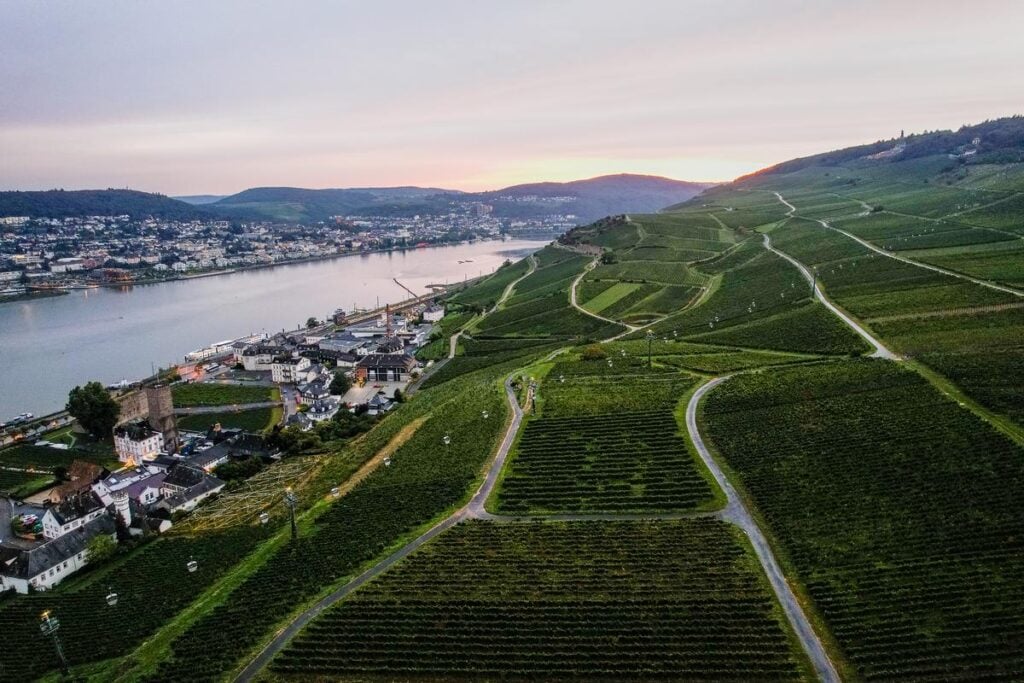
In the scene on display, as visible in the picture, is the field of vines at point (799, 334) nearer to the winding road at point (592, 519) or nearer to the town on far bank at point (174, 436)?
the winding road at point (592, 519)

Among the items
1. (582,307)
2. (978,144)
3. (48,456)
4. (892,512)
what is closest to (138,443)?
(48,456)

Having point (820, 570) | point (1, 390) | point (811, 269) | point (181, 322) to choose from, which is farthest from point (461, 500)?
point (181, 322)

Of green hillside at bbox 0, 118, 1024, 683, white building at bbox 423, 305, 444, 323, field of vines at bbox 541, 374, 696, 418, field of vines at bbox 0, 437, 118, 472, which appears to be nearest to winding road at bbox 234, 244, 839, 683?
green hillside at bbox 0, 118, 1024, 683

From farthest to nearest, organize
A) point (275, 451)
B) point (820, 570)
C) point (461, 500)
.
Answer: point (275, 451)
point (461, 500)
point (820, 570)

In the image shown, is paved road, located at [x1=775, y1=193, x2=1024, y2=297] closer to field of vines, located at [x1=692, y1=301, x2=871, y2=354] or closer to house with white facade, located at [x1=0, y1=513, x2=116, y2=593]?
field of vines, located at [x1=692, y1=301, x2=871, y2=354]

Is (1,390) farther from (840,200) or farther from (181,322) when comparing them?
(840,200)

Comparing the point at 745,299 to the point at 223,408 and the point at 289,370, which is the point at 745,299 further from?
the point at 223,408
